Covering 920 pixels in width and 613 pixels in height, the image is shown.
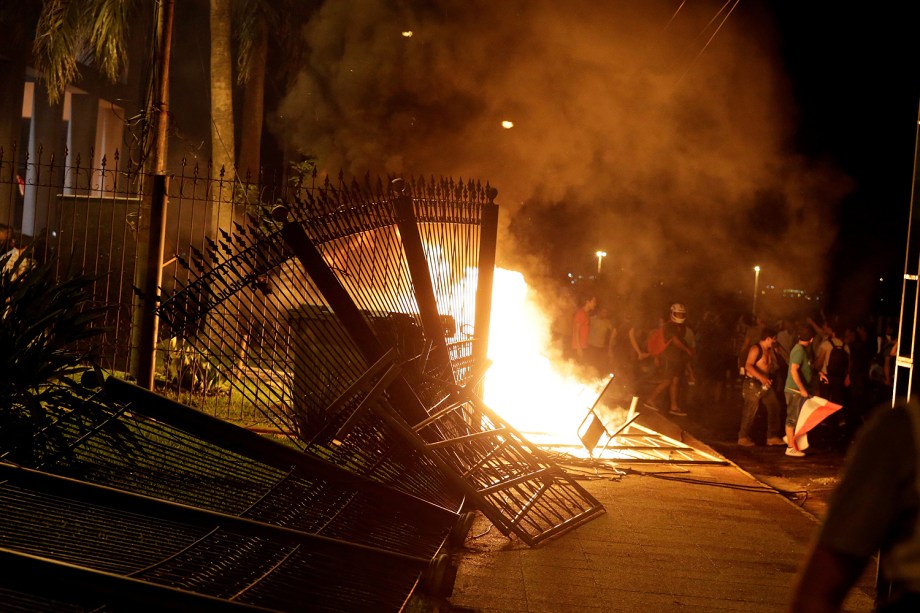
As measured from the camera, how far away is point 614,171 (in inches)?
627

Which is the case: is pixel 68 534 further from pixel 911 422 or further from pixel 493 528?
pixel 911 422

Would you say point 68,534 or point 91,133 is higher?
Answer: point 91,133

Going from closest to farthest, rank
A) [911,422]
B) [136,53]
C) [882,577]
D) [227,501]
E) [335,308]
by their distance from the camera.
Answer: [911,422] → [882,577] → [227,501] → [335,308] → [136,53]

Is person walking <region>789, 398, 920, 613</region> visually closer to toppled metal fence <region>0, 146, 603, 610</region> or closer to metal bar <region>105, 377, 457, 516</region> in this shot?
toppled metal fence <region>0, 146, 603, 610</region>

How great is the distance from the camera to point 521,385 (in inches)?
419

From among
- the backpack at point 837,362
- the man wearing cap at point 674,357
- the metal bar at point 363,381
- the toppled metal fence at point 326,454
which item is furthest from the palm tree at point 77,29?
the backpack at point 837,362

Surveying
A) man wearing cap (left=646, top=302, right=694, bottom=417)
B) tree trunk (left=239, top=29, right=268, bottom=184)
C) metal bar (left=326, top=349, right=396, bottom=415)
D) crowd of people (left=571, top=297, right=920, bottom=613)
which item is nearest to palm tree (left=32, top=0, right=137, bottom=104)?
tree trunk (left=239, top=29, right=268, bottom=184)

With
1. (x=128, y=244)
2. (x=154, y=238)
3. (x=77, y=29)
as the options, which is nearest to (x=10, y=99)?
(x=77, y=29)

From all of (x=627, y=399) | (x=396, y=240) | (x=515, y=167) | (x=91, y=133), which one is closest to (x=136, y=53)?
(x=91, y=133)

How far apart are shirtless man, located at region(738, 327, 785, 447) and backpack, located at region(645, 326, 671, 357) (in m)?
2.54

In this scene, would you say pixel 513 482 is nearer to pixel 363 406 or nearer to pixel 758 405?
pixel 363 406

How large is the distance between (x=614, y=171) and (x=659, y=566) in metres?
11.8

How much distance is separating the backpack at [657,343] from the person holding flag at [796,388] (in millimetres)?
2970

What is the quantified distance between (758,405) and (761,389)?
0.24 meters
